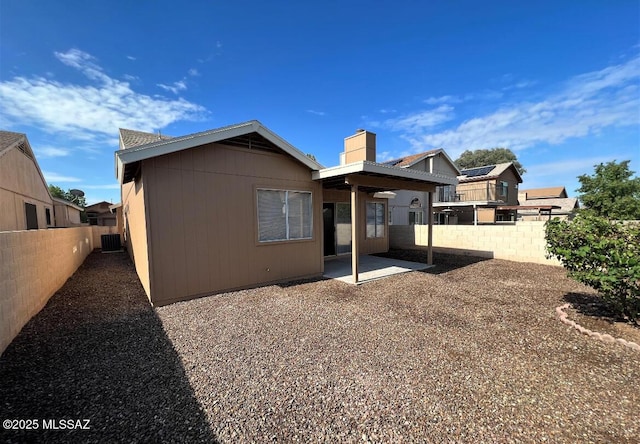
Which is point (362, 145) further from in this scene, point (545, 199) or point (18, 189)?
point (545, 199)

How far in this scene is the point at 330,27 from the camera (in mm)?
8797

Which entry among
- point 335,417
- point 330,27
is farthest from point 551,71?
point 335,417

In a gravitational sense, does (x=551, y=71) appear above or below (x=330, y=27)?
below

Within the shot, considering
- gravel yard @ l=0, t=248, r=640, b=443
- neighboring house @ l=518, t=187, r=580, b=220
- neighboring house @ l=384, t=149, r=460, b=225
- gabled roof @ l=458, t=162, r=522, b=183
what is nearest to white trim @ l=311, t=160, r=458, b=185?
gravel yard @ l=0, t=248, r=640, b=443

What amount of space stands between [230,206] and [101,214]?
97.6 feet

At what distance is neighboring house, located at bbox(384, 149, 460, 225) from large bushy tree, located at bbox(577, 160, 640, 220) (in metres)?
11.8

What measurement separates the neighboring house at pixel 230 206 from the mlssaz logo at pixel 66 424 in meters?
2.91

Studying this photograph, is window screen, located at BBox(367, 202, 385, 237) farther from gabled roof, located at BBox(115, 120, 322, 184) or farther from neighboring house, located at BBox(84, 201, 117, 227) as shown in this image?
neighboring house, located at BBox(84, 201, 117, 227)

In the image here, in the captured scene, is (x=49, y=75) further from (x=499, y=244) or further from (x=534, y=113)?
(x=534, y=113)

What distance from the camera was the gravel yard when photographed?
1993 millimetres

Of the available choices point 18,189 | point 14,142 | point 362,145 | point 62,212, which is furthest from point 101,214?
point 362,145

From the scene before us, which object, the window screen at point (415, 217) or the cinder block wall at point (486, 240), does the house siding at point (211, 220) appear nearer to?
the cinder block wall at point (486, 240)

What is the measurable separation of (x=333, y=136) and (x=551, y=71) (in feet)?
37.5

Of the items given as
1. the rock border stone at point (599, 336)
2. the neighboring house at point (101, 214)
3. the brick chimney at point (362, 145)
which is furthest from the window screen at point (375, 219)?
the neighboring house at point (101, 214)
